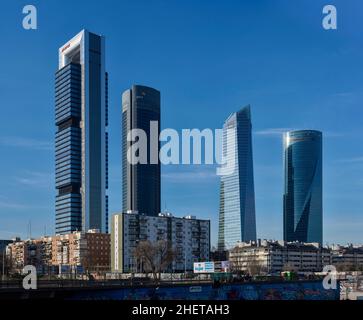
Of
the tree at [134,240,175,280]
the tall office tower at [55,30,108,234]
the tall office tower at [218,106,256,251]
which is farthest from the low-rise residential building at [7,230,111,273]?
the tall office tower at [218,106,256,251]

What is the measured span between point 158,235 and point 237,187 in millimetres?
30332

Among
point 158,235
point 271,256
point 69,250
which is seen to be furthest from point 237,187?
point 69,250

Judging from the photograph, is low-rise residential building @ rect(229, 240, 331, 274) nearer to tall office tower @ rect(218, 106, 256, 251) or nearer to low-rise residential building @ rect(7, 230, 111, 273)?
tall office tower @ rect(218, 106, 256, 251)

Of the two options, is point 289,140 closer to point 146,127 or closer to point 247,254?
point 146,127

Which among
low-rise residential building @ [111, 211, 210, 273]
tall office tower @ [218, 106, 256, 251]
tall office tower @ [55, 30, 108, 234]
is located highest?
tall office tower @ [55, 30, 108, 234]

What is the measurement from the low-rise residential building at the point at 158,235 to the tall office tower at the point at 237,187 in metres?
2.16

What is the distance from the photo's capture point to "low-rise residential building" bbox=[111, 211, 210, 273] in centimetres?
4178

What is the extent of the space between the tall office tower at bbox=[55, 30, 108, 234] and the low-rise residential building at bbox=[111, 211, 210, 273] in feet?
13.1

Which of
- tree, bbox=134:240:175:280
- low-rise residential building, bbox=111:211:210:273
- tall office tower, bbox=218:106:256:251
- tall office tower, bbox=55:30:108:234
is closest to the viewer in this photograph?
tall office tower, bbox=218:106:256:251

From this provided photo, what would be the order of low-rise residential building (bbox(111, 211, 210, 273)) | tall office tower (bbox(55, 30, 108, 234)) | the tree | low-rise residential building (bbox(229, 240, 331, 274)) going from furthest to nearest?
tall office tower (bbox(55, 30, 108, 234)) → low-rise residential building (bbox(229, 240, 331, 274)) → low-rise residential building (bbox(111, 211, 210, 273)) → the tree

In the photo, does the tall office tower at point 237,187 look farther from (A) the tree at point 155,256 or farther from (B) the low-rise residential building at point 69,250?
(B) the low-rise residential building at point 69,250

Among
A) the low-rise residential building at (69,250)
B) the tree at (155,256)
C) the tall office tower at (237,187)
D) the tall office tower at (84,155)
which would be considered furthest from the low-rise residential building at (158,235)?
the tree at (155,256)

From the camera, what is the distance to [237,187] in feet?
45.3

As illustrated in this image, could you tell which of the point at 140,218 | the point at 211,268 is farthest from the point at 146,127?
the point at 140,218
